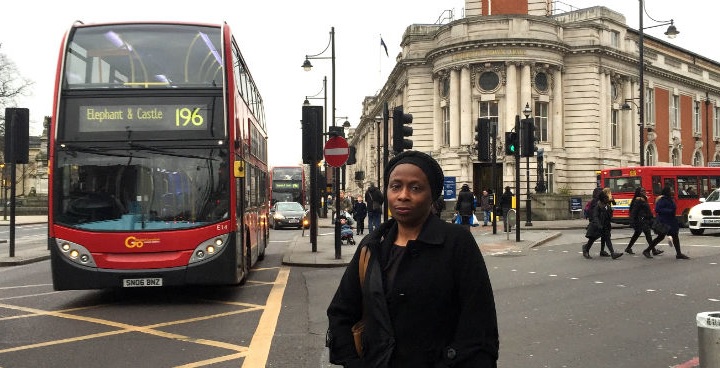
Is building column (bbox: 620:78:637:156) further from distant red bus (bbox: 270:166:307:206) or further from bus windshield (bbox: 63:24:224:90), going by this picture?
bus windshield (bbox: 63:24:224:90)

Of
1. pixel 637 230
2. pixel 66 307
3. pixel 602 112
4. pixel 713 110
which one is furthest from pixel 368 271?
pixel 713 110

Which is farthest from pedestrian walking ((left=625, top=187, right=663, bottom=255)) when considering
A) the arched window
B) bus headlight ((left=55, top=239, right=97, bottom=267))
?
the arched window

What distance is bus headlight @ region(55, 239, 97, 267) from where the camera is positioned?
349 inches

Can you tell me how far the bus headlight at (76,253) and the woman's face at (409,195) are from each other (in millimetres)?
7175

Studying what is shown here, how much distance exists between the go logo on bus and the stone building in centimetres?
3221

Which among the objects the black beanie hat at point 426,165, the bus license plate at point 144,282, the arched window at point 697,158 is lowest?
the bus license plate at point 144,282

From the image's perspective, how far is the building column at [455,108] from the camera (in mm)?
44219

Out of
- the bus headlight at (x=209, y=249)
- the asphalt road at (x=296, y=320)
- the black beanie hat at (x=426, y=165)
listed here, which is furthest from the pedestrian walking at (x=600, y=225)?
the black beanie hat at (x=426, y=165)

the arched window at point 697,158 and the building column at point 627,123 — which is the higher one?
the building column at point 627,123

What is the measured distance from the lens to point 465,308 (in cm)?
253

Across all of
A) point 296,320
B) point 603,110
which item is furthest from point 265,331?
point 603,110

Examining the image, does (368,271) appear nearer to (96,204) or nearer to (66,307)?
(96,204)

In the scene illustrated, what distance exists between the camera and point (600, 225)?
15.3 meters

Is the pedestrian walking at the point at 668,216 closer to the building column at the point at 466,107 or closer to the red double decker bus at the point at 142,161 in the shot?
the red double decker bus at the point at 142,161
